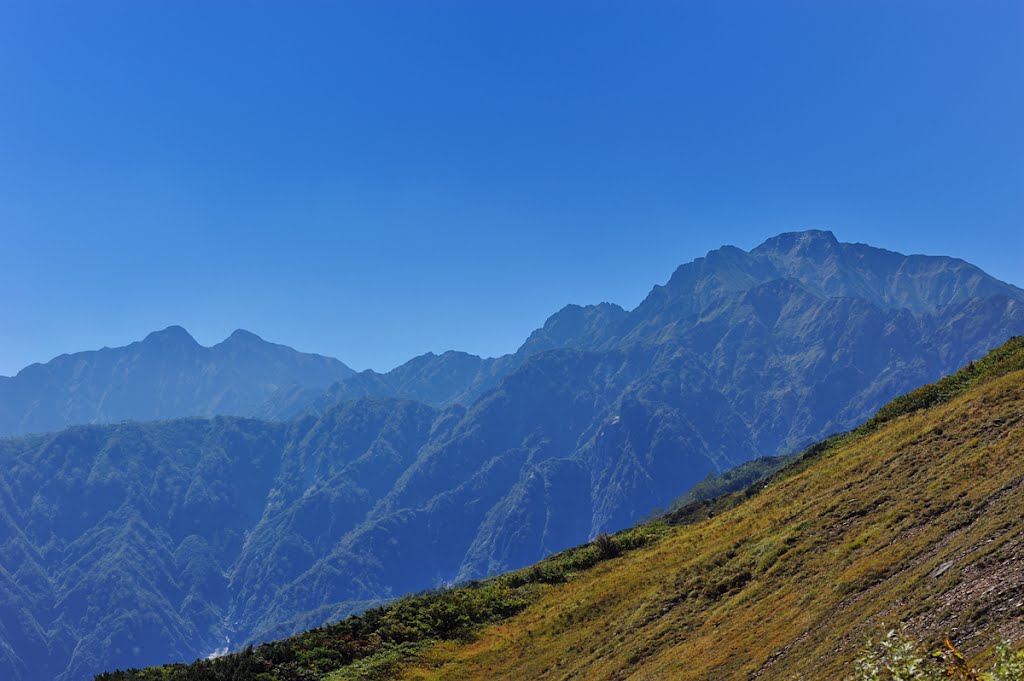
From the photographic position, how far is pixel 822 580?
30.8 m

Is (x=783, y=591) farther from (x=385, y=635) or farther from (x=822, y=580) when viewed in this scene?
(x=385, y=635)

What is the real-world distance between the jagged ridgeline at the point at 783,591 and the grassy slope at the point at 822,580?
92 millimetres

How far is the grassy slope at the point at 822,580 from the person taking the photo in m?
24.0

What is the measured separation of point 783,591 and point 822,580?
203cm

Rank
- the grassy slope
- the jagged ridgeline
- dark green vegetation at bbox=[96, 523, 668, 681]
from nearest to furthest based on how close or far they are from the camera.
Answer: the grassy slope → the jagged ridgeline → dark green vegetation at bbox=[96, 523, 668, 681]

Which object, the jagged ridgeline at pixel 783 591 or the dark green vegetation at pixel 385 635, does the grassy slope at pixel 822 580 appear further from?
the dark green vegetation at pixel 385 635

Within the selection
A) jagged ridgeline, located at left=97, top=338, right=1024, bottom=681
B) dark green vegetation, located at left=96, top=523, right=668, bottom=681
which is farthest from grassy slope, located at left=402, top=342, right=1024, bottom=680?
dark green vegetation, located at left=96, top=523, right=668, bottom=681

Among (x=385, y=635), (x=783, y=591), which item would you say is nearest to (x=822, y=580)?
(x=783, y=591)

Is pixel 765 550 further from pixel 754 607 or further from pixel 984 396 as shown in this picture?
pixel 984 396

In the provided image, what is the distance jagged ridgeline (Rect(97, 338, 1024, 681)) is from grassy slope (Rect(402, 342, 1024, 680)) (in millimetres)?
92

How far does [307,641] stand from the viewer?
49.1 m

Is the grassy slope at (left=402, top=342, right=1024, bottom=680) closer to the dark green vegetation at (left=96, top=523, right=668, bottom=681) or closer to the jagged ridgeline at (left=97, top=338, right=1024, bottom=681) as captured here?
the jagged ridgeline at (left=97, top=338, right=1024, bottom=681)

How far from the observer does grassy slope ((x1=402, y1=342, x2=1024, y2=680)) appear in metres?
24.0

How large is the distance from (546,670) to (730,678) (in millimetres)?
15345
